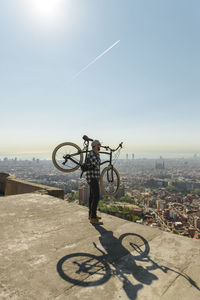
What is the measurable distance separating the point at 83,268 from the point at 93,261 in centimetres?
21

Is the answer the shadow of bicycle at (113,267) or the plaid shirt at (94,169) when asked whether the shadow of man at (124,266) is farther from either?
the plaid shirt at (94,169)

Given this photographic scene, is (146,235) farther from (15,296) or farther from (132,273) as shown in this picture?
(15,296)

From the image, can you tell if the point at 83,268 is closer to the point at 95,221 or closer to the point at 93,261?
the point at 93,261

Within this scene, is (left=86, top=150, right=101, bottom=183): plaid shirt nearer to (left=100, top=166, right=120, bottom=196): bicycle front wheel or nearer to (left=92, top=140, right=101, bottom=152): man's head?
(left=92, top=140, right=101, bottom=152): man's head

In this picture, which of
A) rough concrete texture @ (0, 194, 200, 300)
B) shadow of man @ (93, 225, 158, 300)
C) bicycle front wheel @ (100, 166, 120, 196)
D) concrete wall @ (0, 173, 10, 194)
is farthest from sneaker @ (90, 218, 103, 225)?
concrete wall @ (0, 173, 10, 194)

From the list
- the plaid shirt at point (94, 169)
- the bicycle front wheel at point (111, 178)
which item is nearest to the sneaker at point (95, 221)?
the plaid shirt at point (94, 169)

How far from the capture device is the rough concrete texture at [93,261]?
2.02 metres

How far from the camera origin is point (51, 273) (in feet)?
7.64

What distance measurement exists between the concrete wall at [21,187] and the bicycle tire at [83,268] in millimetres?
4846

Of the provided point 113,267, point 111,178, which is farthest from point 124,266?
point 111,178

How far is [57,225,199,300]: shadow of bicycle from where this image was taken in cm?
219

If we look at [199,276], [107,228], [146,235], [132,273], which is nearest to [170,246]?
[146,235]

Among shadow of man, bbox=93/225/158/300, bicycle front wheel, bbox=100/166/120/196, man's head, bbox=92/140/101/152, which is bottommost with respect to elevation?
shadow of man, bbox=93/225/158/300

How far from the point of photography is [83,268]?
245 centimetres
